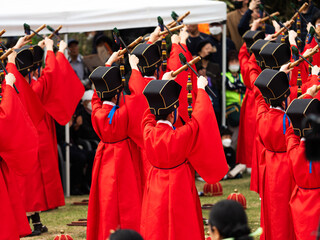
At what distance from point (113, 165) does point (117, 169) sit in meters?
0.05

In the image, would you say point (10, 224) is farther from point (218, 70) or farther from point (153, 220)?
point (218, 70)

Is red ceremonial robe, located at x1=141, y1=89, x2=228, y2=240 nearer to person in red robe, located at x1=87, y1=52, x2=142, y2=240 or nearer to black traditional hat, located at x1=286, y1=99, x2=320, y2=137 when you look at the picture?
black traditional hat, located at x1=286, y1=99, x2=320, y2=137

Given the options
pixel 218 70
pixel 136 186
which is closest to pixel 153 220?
pixel 136 186

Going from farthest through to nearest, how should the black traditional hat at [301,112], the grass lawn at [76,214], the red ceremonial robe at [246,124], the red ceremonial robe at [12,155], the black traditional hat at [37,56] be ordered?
1. the red ceremonial robe at [246,124]
2. the black traditional hat at [37,56]
3. the grass lawn at [76,214]
4. the red ceremonial robe at [12,155]
5. the black traditional hat at [301,112]

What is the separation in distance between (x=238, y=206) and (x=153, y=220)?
2.22 meters

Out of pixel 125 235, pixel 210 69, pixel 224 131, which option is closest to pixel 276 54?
pixel 224 131

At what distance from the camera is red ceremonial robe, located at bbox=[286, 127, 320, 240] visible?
5957 mm

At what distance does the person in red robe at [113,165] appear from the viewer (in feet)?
23.4

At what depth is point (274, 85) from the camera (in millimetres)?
6789

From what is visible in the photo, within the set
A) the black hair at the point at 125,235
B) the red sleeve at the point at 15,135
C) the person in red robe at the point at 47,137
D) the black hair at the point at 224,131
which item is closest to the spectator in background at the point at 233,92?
the black hair at the point at 224,131

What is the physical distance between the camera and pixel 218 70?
1198 cm

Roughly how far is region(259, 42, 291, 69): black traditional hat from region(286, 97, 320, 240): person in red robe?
6.39 ft

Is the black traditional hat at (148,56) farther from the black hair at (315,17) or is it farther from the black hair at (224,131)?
the black hair at (224,131)

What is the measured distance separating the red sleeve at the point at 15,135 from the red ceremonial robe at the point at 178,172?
1246 mm
